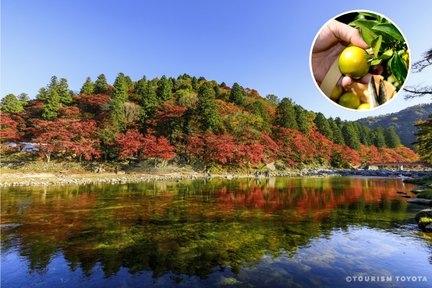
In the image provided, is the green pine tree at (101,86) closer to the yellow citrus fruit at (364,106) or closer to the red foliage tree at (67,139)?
the red foliage tree at (67,139)

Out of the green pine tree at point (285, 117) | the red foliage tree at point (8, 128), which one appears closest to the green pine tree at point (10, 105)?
the red foliage tree at point (8, 128)

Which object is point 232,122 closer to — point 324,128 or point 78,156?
point 78,156

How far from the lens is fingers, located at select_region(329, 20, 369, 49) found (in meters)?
2.42

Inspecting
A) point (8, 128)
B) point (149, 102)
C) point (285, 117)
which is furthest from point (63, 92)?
point (285, 117)

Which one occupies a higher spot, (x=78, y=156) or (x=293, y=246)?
(x=78, y=156)

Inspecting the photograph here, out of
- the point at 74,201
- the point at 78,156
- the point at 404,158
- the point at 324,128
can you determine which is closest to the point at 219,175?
the point at 78,156

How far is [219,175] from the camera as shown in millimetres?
33344

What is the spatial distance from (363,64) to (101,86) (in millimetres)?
47608

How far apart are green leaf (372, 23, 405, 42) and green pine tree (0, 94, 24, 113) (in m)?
45.5

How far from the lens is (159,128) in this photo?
116 ft

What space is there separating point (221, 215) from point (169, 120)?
980 inches

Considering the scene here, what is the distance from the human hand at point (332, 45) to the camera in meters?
2.45

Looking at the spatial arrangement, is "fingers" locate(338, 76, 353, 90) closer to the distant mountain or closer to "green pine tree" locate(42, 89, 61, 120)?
"green pine tree" locate(42, 89, 61, 120)

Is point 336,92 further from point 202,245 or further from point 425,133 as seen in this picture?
point 425,133
